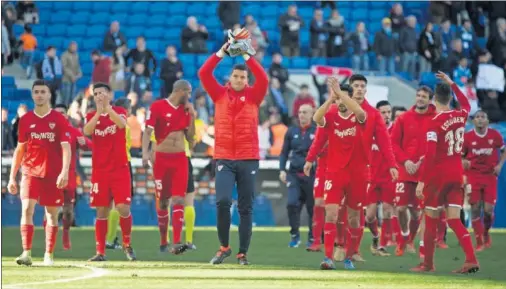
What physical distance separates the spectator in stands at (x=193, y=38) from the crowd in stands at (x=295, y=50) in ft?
0.08

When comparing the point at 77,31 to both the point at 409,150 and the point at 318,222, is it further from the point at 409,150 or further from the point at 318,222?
the point at 409,150

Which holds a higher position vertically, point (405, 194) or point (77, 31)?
point (77, 31)

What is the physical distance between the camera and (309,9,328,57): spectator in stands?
108 feet

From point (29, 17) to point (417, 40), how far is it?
383 inches

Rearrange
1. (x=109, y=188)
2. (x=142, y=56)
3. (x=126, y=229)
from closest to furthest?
(x=109, y=188) < (x=126, y=229) < (x=142, y=56)

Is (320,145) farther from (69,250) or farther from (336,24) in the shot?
(336,24)

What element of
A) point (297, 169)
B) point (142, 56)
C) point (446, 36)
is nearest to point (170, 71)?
point (142, 56)

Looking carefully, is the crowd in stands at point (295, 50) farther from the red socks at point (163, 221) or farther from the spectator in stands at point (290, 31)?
the red socks at point (163, 221)

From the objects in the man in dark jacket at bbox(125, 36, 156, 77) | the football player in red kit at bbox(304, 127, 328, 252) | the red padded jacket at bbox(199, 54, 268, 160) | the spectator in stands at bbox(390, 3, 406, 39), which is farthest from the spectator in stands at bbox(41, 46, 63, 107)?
the red padded jacket at bbox(199, 54, 268, 160)

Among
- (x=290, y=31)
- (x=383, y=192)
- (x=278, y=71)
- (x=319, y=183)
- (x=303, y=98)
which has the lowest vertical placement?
(x=383, y=192)

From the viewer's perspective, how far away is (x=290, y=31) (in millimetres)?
33438

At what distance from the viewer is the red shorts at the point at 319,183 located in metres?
18.9

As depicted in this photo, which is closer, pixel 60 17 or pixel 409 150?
pixel 409 150

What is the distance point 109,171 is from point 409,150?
430 centimetres
